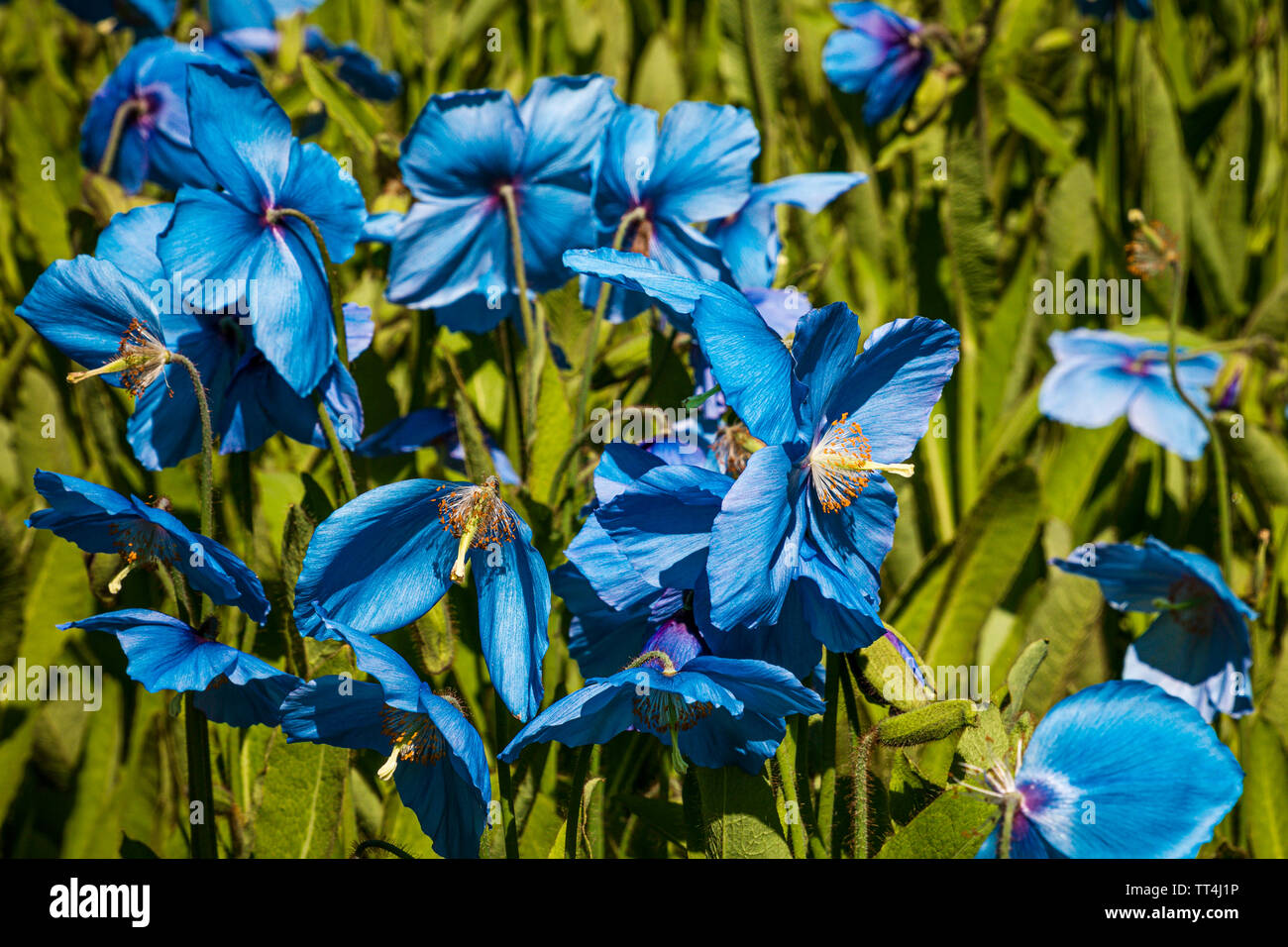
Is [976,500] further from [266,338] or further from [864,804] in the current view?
[266,338]

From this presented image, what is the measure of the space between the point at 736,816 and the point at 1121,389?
833 mm

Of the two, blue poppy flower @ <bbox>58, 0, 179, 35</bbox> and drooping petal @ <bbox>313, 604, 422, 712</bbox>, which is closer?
drooping petal @ <bbox>313, 604, 422, 712</bbox>

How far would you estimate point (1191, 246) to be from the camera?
1733 millimetres

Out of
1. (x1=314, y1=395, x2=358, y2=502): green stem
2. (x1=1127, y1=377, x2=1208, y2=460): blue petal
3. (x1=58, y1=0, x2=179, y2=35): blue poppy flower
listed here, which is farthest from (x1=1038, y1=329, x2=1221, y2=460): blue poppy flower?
(x1=58, y1=0, x2=179, y2=35): blue poppy flower

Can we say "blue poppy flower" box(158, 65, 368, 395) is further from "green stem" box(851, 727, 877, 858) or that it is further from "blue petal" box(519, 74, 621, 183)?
"green stem" box(851, 727, 877, 858)

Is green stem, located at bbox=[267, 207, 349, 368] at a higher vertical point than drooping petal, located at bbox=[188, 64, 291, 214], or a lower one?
lower

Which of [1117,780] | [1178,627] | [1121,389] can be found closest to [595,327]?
[1117,780]

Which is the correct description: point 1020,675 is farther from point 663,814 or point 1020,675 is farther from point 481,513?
point 481,513

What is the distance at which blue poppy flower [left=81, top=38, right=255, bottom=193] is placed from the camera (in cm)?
126

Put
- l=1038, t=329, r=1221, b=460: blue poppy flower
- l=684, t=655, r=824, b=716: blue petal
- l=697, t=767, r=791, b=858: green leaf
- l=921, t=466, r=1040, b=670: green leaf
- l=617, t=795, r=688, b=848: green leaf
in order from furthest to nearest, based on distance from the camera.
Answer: l=1038, t=329, r=1221, b=460: blue poppy flower
l=921, t=466, r=1040, b=670: green leaf
l=617, t=795, r=688, b=848: green leaf
l=697, t=767, r=791, b=858: green leaf
l=684, t=655, r=824, b=716: blue petal

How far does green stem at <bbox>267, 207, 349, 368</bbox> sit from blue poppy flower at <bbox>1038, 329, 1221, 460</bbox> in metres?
0.83

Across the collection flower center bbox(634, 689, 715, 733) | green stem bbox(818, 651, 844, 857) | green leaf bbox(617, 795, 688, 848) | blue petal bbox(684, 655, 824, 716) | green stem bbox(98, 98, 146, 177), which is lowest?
green leaf bbox(617, 795, 688, 848)

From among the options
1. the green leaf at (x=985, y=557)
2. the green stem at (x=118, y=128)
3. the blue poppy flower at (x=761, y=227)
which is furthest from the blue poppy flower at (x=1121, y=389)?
the green stem at (x=118, y=128)

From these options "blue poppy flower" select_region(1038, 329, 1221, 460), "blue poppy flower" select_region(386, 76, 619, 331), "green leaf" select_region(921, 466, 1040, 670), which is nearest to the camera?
"blue poppy flower" select_region(386, 76, 619, 331)
